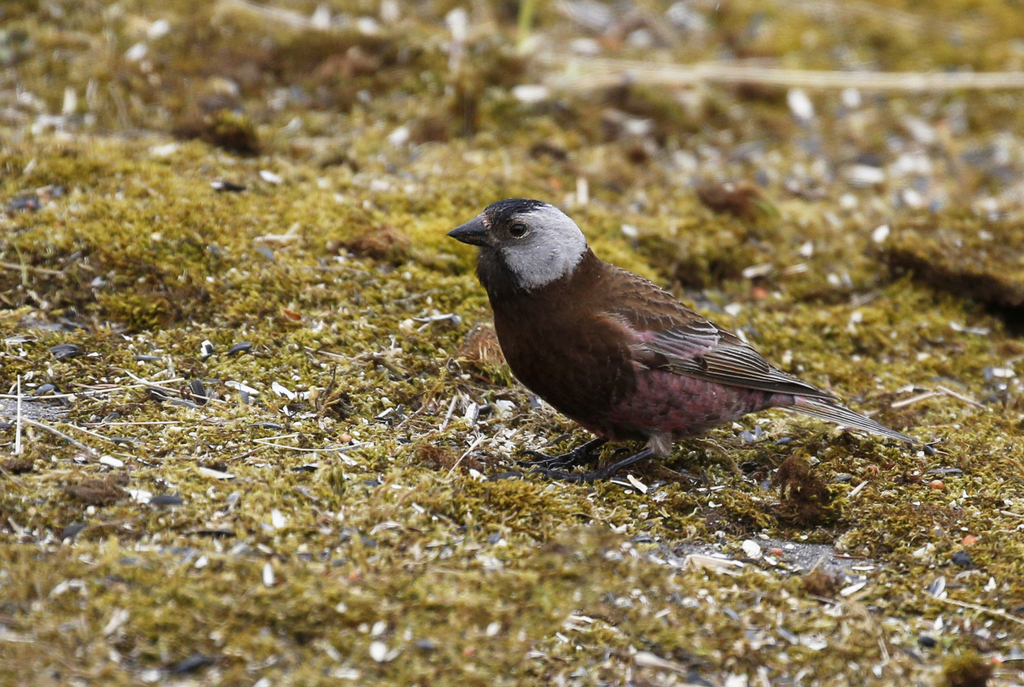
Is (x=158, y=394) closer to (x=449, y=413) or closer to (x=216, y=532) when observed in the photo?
(x=216, y=532)

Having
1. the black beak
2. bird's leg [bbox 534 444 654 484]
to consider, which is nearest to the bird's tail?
bird's leg [bbox 534 444 654 484]

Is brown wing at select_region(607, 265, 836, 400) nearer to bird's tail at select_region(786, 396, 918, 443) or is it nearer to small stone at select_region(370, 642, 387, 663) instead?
bird's tail at select_region(786, 396, 918, 443)

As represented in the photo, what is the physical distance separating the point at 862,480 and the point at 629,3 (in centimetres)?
600

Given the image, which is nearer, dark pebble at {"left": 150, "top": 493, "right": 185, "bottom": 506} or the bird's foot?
dark pebble at {"left": 150, "top": 493, "right": 185, "bottom": 506}

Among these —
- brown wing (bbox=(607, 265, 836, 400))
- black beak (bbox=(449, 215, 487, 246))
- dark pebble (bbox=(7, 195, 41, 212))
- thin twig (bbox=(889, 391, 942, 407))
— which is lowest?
thin twig (bbox=(889, 391, 942, 407))

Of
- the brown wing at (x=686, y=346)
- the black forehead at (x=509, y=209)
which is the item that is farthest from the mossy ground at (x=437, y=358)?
the black forehead at (x=509, y=209)

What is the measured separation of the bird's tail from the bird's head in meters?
1.31

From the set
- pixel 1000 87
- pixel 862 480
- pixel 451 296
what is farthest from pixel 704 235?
pixel 1000 87

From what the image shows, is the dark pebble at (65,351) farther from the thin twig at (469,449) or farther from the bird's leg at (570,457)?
the bird's leg at (570,457)

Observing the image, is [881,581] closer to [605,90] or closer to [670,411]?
[670,411]

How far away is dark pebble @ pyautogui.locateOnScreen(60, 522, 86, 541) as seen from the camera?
11.9 ft

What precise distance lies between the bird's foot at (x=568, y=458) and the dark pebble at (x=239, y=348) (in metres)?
1.46

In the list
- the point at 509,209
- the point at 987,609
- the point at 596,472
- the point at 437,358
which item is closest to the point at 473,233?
the point at 509,209

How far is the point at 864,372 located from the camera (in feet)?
19.3
